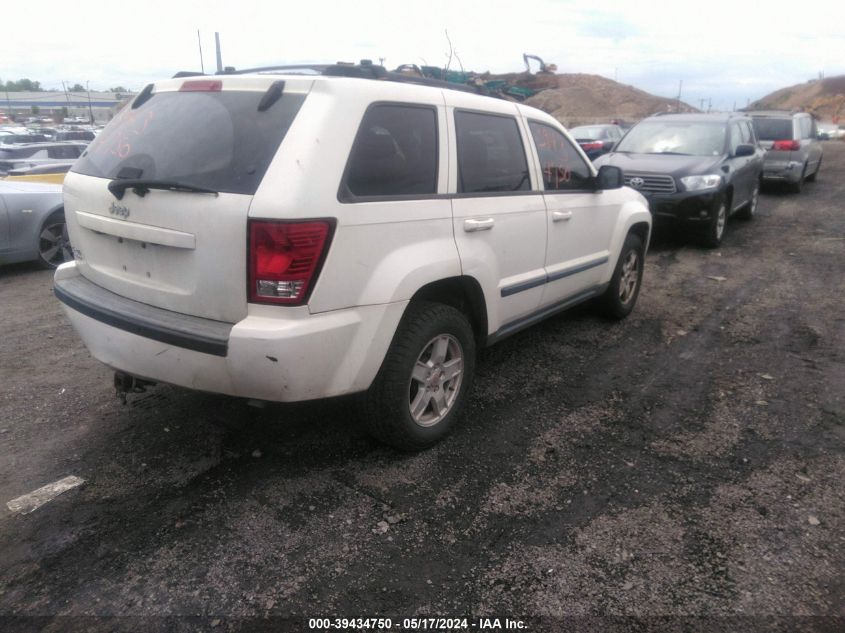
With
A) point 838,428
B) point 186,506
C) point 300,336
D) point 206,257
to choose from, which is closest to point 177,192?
point 206,257

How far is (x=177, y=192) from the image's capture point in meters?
2.78

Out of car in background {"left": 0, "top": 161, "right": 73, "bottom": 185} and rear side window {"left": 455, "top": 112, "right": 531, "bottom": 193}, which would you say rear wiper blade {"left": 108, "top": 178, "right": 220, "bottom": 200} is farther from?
car in background {"left": 0, "top": 161, "right": 73, "bottom": 185}

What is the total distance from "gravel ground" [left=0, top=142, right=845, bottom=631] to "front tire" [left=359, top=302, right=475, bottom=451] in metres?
0.17

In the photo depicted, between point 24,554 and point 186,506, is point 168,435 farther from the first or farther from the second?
point 24,554

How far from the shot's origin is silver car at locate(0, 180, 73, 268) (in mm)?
6867

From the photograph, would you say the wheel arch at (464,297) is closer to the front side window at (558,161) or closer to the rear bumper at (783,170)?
the front side window at (558,161)

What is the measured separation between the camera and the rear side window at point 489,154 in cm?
351

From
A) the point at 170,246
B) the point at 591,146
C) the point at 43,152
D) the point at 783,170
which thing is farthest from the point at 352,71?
the point at 591,146

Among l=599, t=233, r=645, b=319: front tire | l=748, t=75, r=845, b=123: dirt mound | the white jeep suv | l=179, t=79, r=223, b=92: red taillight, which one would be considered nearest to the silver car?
the white jeep suv

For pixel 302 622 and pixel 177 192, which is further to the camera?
pixel 177 192

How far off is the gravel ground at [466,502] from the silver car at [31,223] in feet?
8.33

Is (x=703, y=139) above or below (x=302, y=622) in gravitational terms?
above

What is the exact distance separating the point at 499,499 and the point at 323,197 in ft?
5.23

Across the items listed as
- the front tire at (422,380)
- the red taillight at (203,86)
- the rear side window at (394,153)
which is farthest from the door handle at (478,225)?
the red taillight at (203,86)
